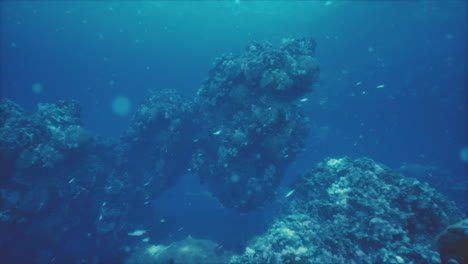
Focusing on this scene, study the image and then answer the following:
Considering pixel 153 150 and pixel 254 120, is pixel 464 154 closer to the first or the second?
pixel 254 120

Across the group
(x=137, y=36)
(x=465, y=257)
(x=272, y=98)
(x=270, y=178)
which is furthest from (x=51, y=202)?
(x=137, y=36)

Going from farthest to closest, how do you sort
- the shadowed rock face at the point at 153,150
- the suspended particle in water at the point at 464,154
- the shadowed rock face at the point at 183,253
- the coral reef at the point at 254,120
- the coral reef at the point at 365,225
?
the suspended particle in water at the point at 464,154 < the shadowed rock face at the point at 153,150 < the coral reef at the point at 254,120 < the shadowed rock face at the point at 183,253 < the coral reef at the point at 365,225

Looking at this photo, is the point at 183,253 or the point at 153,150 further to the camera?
the point at 153,150

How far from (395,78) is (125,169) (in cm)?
3596

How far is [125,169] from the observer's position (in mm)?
16766

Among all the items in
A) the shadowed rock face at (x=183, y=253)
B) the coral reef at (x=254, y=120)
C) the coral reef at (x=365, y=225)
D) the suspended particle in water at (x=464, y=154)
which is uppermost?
the coral reef at (x=254, y=120)

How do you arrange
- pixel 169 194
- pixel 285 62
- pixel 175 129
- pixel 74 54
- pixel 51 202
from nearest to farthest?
pixel 285 62 → pixel 51 202 → pixel 175 129 → pixel 169 194 → pixel 74 54

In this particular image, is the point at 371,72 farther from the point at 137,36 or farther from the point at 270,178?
the point at 137,36

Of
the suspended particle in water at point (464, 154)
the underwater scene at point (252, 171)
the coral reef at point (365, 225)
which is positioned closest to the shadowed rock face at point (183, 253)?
the underwater scene at point (252, 171)

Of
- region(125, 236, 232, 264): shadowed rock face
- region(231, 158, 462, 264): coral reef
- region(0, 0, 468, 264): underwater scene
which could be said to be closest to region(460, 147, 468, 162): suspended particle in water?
region(0, 0, 468, 264): underwater scene

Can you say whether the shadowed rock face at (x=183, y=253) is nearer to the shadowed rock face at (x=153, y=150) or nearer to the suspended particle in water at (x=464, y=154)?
the shadowed rock face at (x=153, y=150)

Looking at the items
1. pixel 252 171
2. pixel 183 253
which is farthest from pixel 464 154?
pixel 183 253

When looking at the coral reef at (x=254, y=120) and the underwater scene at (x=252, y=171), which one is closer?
the underwater scene at (x=252, y=171)

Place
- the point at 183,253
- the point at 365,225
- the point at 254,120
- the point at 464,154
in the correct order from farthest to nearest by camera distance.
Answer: the point at 464,154 → the point at 183,253 → the point at 254,120 → the point at 365,225
